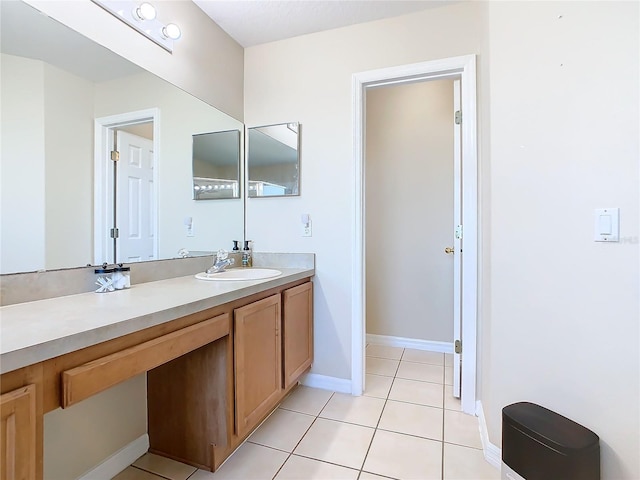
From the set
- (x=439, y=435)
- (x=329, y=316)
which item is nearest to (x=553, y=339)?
(x=439, y=435)

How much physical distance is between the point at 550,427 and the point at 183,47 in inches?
101

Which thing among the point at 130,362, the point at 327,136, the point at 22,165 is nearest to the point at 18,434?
the point at 130,362

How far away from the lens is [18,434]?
2.14 feet

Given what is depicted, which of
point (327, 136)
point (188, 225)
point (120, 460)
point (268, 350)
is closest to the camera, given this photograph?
point (120, 460)

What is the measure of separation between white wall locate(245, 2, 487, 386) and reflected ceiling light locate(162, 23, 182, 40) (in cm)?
69

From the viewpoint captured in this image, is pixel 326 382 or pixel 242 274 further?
pixel 326 382

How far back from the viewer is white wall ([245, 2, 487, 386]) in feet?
6.63

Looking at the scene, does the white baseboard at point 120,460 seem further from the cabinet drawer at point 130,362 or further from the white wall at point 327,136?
the white wall at point 327,136

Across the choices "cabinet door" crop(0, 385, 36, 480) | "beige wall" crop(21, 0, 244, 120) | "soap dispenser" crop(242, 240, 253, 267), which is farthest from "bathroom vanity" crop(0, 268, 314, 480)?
"beige wall" crop(21, 0, 244, 120)

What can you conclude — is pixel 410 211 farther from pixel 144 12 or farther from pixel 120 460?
pixel 120 460

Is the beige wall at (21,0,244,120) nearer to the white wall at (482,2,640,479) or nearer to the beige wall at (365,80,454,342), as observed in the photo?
the beige wall at (365,80,454,342)

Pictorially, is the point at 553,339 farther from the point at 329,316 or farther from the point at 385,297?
the point at 385,297

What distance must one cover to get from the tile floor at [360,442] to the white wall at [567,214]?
0.92 ft

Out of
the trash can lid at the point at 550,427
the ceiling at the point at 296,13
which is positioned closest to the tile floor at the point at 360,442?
the trash can lid at the point at 550,427
